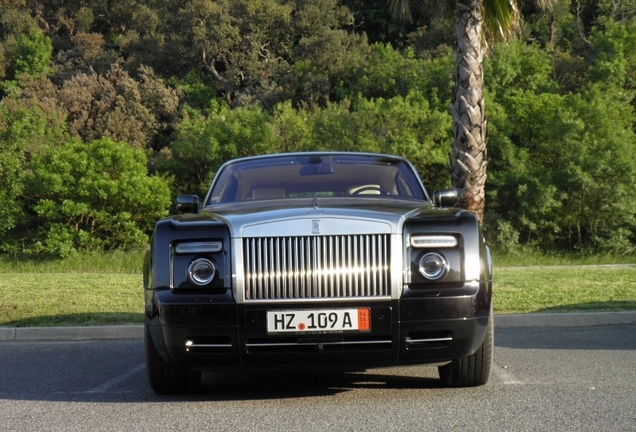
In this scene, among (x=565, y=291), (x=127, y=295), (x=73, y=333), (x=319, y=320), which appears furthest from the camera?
(x=127, y=295)

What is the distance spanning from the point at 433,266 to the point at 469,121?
1262 centimetres

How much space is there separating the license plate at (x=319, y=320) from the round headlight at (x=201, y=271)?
435 millimetres

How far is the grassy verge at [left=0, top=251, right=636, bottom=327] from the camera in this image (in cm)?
1162

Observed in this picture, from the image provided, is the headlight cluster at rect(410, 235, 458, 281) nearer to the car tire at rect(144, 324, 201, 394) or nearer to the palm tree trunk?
the car tire at rect(144, 324, 201, 394)

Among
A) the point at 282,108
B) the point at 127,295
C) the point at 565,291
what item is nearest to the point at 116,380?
the point at 127,295

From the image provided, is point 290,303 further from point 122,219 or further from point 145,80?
point 145,80

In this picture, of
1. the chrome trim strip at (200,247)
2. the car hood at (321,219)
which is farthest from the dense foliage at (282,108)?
the chrome trim strip at (200,247)

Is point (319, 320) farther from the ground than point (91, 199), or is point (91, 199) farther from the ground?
point (319, 320)

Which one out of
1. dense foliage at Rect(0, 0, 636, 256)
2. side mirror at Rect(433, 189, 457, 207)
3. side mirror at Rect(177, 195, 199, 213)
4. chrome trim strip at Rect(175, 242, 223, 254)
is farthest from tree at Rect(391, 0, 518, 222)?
dense foliage at Rect(0, 0, 636, 256)

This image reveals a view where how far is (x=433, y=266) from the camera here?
5.71 meters

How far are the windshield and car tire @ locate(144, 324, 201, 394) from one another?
1523mm

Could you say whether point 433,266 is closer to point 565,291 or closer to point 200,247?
point 200,247

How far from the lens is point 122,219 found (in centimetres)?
3394

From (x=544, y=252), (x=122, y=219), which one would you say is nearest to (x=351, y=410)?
(x=544, y=252)
